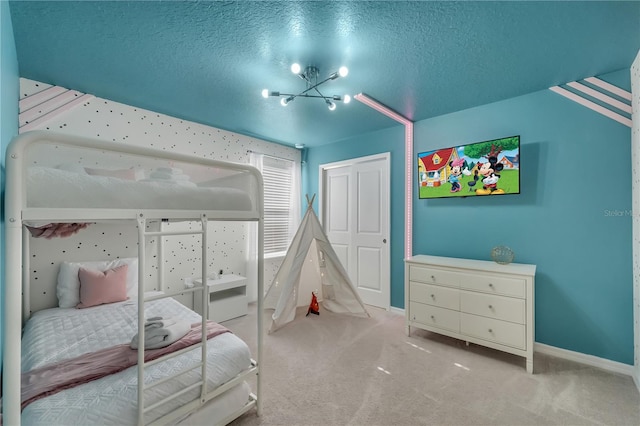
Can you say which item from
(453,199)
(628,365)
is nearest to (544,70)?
(453,199)

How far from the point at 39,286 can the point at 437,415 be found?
134 inches

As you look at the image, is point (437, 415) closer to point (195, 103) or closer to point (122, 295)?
point (122, 295)


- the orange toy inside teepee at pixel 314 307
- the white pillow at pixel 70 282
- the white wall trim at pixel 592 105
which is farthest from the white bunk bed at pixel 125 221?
the white wall trim at pixel 592 105

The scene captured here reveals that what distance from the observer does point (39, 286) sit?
2.46 meters

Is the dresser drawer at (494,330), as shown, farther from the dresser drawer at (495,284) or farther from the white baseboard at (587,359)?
the white baseboard at (587,359)

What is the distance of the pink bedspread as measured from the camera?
1265mm

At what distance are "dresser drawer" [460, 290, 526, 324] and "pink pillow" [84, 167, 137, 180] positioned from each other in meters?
2.74

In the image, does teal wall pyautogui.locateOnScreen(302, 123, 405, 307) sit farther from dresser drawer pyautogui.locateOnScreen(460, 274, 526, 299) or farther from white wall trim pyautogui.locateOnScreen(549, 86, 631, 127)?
white wall trim pyautogui.locateOnScreen(549, 86, 631, 127)

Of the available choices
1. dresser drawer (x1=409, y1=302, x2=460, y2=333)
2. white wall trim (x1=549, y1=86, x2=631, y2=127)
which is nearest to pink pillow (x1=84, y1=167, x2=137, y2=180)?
dresser drawer (x1=409, y1=302, x2=460, y2=333)

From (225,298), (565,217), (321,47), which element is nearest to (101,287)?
(225,298)

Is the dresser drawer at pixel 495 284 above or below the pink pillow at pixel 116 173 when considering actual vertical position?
below

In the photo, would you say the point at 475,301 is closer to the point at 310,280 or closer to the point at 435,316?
the point at 435,316

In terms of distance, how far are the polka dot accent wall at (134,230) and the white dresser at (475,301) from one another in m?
2.41

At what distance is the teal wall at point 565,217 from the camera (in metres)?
2.25
